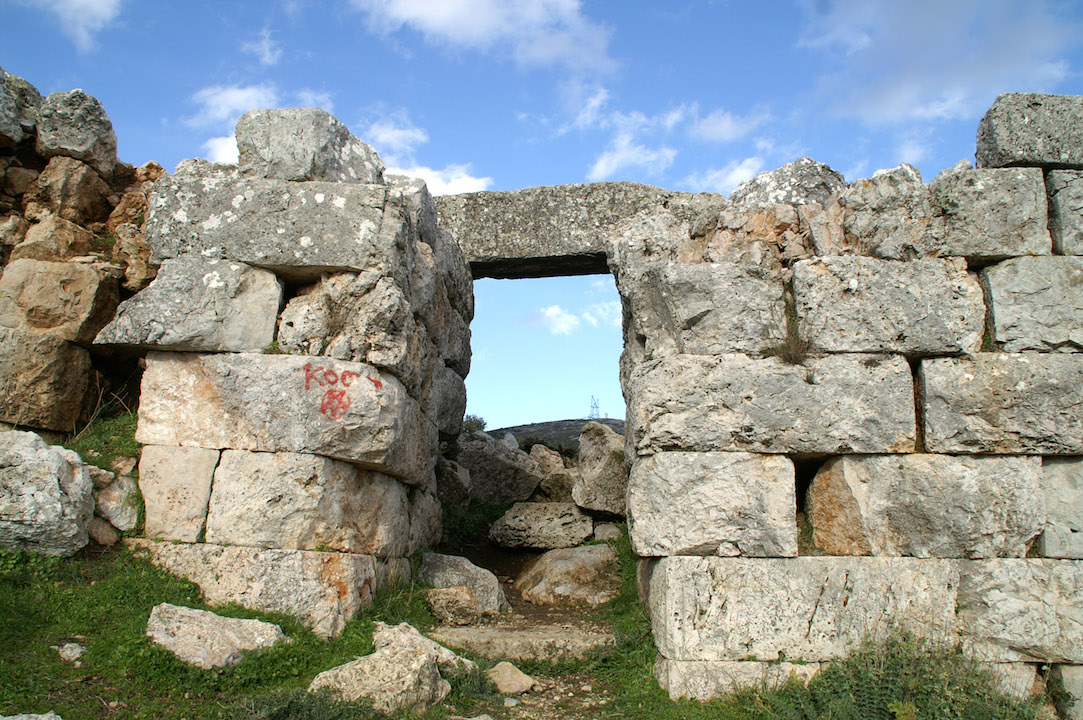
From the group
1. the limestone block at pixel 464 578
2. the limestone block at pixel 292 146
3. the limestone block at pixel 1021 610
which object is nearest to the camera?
the limestone block at pixel 1021 610

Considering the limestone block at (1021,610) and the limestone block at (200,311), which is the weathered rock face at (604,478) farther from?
the limestone block at (200,311)

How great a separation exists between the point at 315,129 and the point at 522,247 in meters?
2.46

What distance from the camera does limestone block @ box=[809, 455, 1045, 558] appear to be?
15.2 ft

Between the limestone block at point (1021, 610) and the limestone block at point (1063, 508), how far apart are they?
0.26 ft

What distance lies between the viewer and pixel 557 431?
11.1 metres

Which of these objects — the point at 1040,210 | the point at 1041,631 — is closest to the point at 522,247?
the point at 1040,210

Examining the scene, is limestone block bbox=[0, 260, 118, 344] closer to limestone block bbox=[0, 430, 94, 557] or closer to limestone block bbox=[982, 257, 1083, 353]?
limestone block bbox=[0, 430, 94, 557]

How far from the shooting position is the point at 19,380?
16.3 ft

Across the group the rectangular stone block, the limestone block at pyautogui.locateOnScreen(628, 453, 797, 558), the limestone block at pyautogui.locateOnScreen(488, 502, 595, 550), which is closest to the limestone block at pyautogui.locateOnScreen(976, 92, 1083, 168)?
the rectangular stone block

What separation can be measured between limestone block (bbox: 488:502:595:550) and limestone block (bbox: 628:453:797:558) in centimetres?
240

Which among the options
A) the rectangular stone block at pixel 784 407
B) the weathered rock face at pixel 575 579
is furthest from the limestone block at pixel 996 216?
Result: the weathered rock face at pixel 575 579

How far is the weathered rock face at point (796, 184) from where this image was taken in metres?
5.65

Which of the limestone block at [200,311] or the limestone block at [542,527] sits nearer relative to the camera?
the limestone block at [200,311]

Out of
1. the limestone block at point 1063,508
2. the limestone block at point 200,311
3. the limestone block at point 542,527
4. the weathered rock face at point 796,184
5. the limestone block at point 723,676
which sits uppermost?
the weathered rock face at point 796,184
